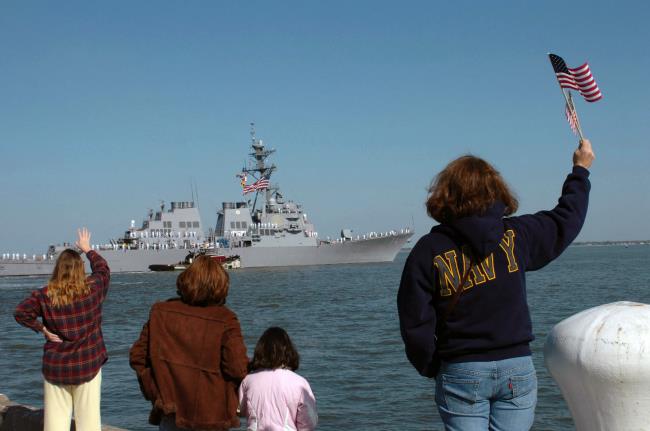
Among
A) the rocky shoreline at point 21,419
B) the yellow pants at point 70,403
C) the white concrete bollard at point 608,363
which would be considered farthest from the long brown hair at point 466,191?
the rocky shoreline at point 21,419

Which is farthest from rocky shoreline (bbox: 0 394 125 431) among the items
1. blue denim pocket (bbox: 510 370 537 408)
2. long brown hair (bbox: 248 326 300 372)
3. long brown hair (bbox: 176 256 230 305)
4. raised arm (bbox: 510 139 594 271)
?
raised arm (bbox: 510 139 594 271)

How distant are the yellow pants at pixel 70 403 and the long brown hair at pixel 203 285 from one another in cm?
105

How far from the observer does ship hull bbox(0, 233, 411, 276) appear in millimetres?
56188

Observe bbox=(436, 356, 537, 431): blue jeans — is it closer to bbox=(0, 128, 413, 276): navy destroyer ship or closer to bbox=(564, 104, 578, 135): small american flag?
bbox=(564, 104, 578, 135): small american flag

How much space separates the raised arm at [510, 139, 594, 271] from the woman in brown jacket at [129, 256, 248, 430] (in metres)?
1.32

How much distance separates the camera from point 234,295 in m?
31.8

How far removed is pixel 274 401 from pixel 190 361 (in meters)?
0.45

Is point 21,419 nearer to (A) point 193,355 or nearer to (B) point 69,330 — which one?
(B) point 69,330

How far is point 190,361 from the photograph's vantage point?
117 inches

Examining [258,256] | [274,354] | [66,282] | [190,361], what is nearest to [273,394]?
[274,354]

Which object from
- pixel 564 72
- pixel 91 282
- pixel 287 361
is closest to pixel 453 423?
pixel 287 361

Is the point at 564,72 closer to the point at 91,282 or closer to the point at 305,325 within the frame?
the point at 91,282

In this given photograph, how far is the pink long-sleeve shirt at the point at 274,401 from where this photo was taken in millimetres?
3125

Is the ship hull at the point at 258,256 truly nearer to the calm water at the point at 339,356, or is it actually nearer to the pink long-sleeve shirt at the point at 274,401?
the calm water at the point at 339,356
